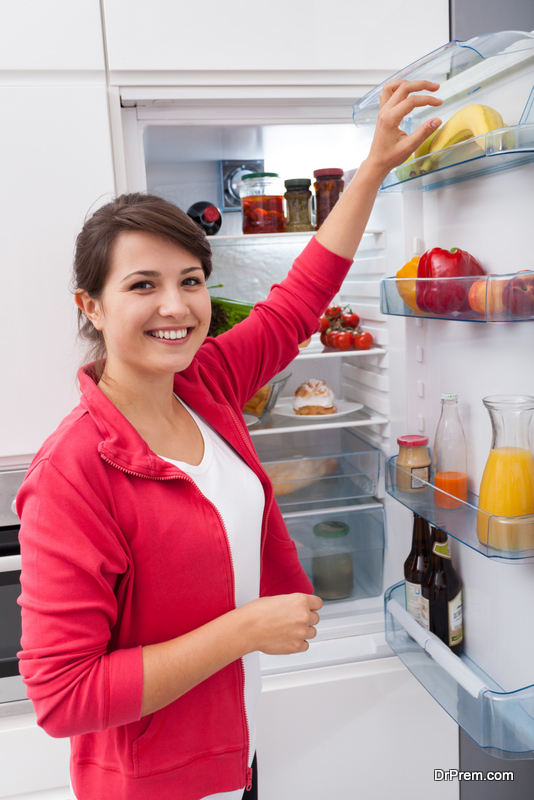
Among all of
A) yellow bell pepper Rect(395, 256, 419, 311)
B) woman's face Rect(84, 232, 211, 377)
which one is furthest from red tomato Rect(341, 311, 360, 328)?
woman's face Rect(84, 232, 211, 377)

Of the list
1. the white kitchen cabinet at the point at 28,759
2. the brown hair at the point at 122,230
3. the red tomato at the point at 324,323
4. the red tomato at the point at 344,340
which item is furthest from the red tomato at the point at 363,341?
the white kitchen cabinet at the point at 28,759

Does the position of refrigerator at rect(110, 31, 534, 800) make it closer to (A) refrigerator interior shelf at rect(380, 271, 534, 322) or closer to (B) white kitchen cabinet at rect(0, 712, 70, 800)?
(A) refrigerator interior shelf at rect(380, 271, 534, 322)

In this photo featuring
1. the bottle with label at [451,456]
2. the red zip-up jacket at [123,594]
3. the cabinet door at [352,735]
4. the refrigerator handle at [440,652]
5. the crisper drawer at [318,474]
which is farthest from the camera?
the crisper drawer at [318,474]

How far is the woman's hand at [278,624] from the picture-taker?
785 millimetres

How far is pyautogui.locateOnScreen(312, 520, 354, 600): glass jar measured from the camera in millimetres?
1635

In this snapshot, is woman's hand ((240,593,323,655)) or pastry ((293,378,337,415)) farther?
pastry ((293,378,337,415))

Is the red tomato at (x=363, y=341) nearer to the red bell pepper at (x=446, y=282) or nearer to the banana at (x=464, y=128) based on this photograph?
the red bell pepper at (x=446, y=282)

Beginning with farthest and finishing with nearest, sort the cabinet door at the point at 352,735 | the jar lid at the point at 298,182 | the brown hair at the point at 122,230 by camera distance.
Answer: the jar lid at the point at 298,182 → the cabinet door at the point at 352,735 → the brown hair at the point at 122,230

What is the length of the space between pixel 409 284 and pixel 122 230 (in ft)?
1.81

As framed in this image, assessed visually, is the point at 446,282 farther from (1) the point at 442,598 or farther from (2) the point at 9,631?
(2) the point at 9,631

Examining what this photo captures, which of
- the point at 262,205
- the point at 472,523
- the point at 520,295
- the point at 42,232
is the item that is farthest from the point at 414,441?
the point at 42,232

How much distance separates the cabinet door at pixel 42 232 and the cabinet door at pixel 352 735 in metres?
0.79

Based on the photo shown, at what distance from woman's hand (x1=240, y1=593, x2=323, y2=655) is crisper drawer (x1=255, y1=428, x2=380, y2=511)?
728 millimetres

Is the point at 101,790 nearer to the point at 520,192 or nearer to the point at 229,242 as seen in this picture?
the point at 520,192
